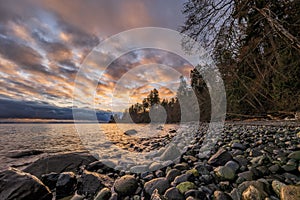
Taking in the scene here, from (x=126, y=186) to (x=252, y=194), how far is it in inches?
62.9

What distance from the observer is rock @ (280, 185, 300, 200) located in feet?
4.90

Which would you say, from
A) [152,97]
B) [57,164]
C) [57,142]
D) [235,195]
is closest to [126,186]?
[235,195]

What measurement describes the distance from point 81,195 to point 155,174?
4.05ft

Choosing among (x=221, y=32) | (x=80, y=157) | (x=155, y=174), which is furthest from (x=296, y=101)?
(x=80, y=157)

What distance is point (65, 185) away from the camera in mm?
2641

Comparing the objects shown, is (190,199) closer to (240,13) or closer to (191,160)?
(191,160)

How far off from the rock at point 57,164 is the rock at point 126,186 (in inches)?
71.2

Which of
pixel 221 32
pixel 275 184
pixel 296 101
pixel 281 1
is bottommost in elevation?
pixel 275 184

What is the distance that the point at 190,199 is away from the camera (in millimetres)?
1812

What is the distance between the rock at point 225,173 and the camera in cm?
231

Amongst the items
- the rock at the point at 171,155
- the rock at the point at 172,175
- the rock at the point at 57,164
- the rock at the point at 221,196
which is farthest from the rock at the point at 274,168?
the rock at the point at 57,164

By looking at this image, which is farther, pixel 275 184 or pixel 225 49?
pixel 225 49

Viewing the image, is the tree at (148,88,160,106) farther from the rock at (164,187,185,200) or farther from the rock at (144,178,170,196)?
the rock at (164,187,185,200)

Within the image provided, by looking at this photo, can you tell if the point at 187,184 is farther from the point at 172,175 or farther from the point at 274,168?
the point at 274,168
